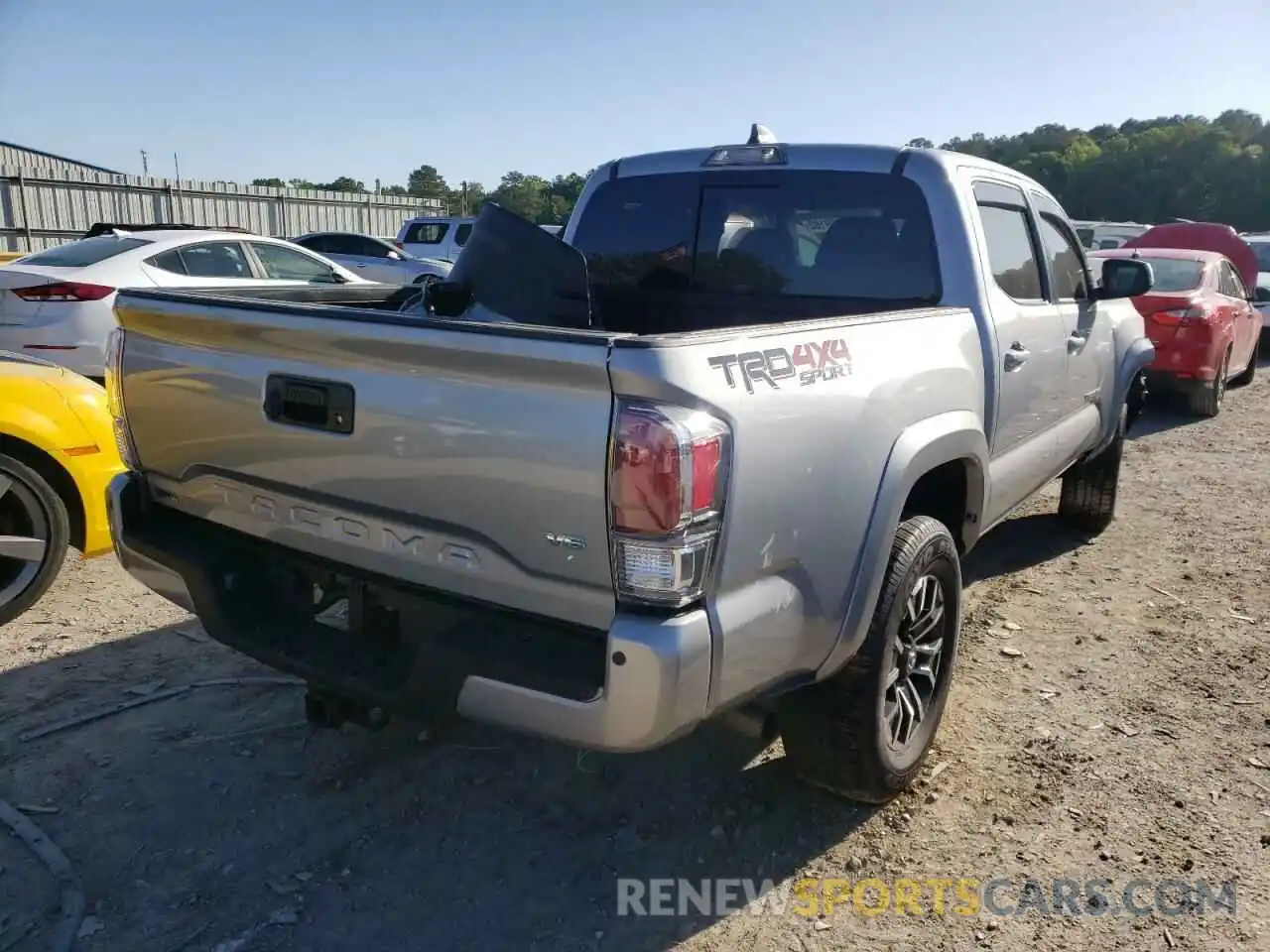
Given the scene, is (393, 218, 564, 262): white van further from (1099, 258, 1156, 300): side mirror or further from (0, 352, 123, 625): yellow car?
(1099, 258, 1156, 300): side mirror

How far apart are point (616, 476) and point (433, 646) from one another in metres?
0.67

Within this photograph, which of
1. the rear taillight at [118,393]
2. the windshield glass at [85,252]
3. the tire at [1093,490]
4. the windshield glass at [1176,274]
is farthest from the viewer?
the windshield glass at [1176,274]

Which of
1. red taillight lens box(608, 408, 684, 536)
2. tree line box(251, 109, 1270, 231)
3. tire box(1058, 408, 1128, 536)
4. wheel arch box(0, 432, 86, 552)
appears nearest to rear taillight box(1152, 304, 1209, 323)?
tire box(1058, 408, 1128, 536)

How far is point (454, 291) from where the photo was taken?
319cm

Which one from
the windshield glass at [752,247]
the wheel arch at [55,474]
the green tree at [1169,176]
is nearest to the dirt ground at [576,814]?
the wheel arch at [55,474]

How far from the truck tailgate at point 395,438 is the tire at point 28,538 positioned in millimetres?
1696

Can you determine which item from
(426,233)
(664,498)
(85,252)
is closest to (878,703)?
(664,498)

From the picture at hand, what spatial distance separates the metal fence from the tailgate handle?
20.3 m

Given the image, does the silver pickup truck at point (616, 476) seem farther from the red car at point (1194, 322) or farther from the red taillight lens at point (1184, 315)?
the red taillight lens at point (1184, 315)

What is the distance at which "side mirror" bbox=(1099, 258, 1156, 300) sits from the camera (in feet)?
15.0

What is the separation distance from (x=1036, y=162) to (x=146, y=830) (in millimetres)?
53819

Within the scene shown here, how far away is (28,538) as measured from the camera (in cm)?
411

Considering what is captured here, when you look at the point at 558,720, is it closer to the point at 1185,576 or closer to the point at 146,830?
the point at 146,830

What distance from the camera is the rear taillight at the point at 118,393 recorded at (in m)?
2.86
